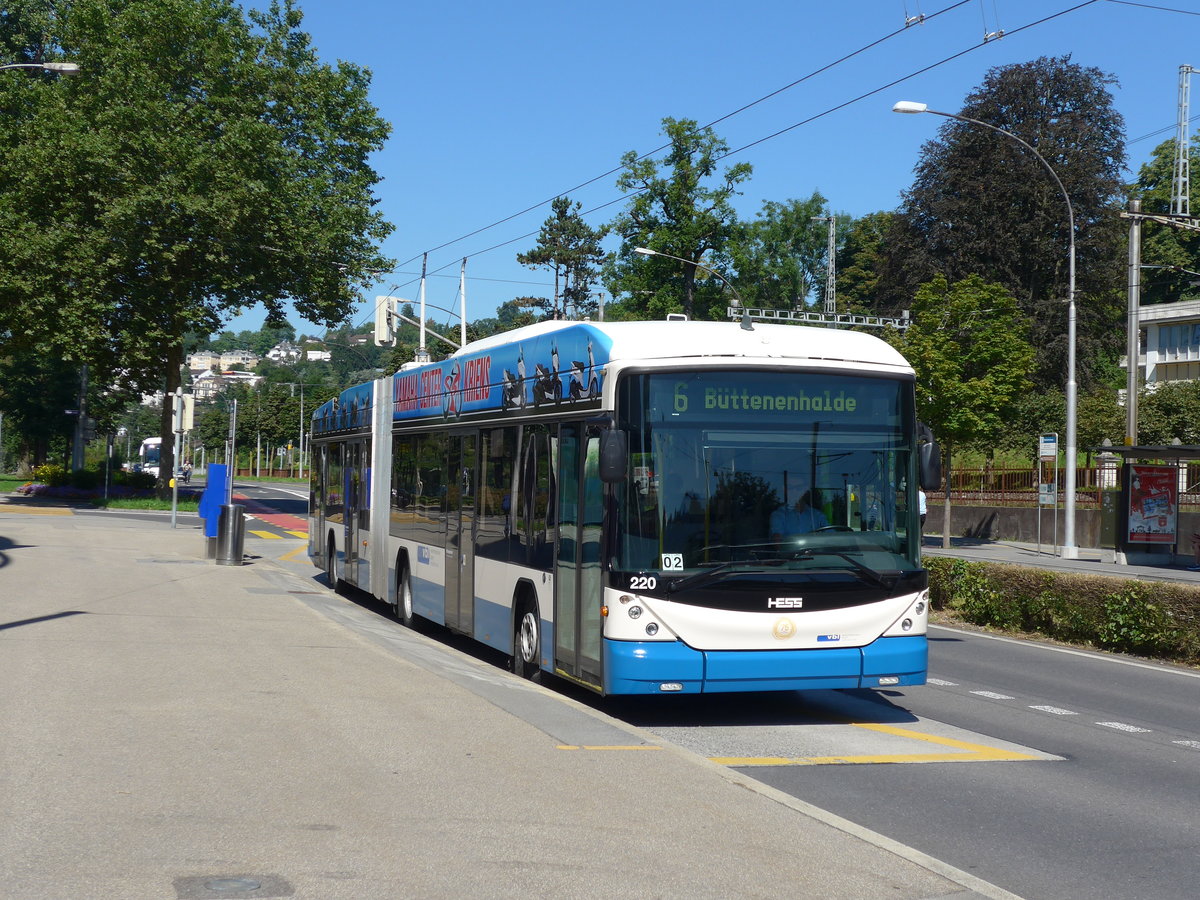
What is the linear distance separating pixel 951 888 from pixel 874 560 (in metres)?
4.36

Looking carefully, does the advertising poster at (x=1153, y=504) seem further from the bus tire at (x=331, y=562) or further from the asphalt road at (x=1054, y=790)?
the asphalt road at (x=1054, y=790)

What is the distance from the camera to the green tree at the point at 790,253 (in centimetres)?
8519

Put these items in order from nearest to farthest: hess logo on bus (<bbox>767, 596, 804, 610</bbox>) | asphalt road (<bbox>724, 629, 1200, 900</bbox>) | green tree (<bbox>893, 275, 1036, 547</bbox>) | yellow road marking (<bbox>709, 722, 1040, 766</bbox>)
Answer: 1. asphalt road (<bbox>724, 629, 1200, 900</bbox>)
2. yellow road marking (<bbox>709, 722, 1040, 766</bbox>)
3. hess logo on bus (<bbox>767, 596, 804, 610</bbox>)
4. green tree (<bbox>893, 275, 1036, 547</bbox>)

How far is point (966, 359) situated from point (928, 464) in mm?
30042

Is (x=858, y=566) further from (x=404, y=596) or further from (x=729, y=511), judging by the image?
(x=404, y=596)

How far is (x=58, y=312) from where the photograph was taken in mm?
44375

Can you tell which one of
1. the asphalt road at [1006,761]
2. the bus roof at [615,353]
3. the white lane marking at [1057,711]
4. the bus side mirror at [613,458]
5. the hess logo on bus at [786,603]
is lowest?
the white lane marking at [1057,711]

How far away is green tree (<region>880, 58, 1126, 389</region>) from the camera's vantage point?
55781 millimetres

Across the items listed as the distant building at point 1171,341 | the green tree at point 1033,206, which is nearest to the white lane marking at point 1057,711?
the green tree at point 1033,206

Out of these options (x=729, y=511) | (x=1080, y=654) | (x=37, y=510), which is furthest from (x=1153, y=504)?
(x=37, y=510)

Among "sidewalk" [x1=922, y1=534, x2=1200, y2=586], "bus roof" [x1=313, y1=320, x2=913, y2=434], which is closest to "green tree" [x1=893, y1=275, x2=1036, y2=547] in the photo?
"sidewalk" [x1=922, y1=534, x2=1200, y2=586]

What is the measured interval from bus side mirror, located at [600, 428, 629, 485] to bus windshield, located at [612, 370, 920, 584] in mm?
346

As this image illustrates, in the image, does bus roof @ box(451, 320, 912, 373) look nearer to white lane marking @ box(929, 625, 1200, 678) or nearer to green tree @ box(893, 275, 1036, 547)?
white lane marking @ box(929, 625, 1200, 678)

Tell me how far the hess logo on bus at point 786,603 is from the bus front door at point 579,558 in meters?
1.22
